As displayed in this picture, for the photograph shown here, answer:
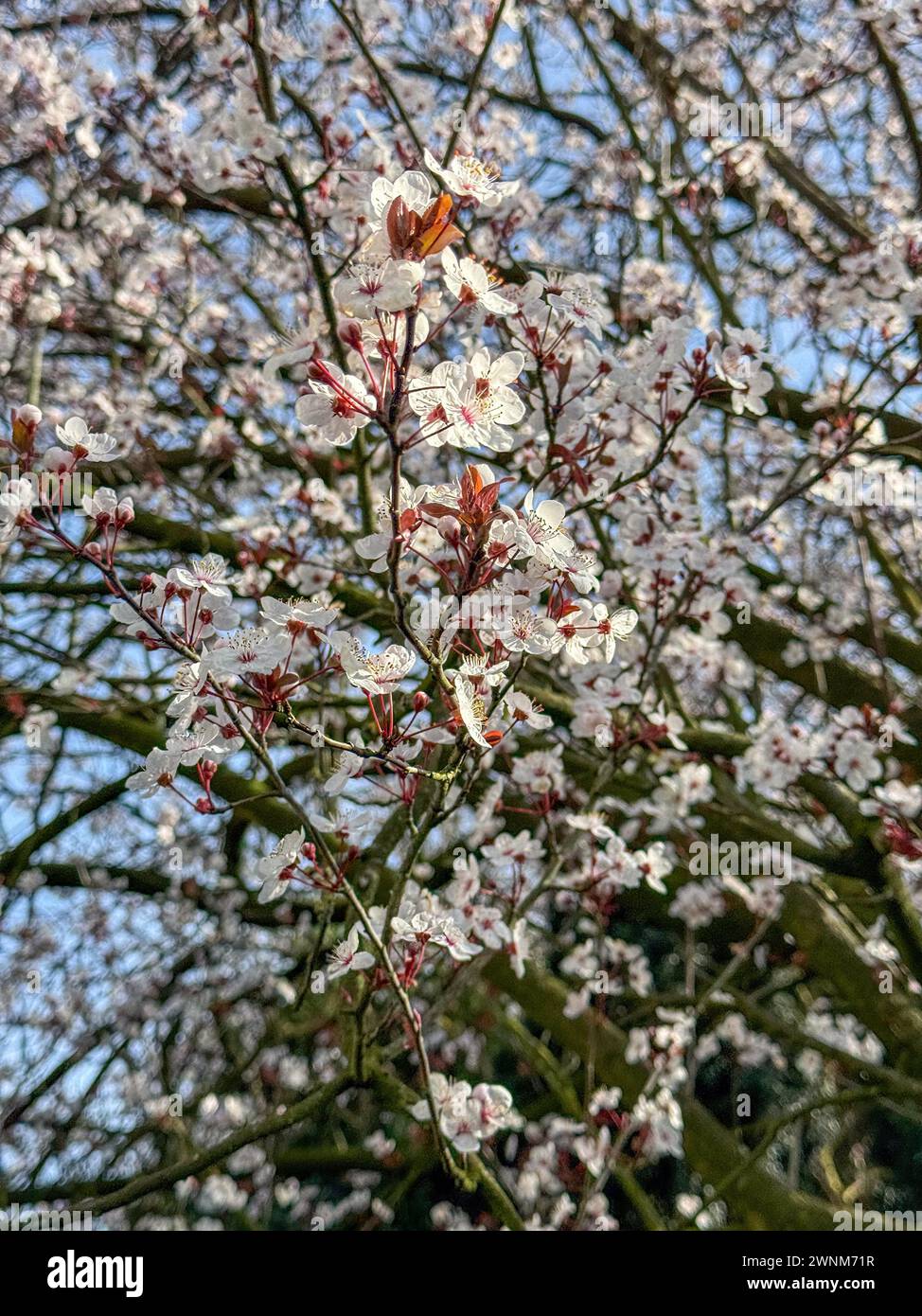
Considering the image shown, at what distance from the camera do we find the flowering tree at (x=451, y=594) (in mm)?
1215

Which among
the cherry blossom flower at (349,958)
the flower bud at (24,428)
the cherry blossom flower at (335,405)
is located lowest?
the cherry blossom flower at (349,958)

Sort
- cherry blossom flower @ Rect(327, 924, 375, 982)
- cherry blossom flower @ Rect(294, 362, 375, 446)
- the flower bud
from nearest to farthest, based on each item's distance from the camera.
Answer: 1. cherry blossom flower @ Rect(294, 362, 375, 446)
2. the flower bud
3. cherry blossom flower @ Rect(327, 924, 375, 982)

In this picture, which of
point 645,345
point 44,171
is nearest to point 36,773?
point 44,171

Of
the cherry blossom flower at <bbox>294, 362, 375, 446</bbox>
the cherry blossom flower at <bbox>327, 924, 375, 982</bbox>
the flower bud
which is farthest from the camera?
the cherry blossom flower at <bbox>327, 924, 375, 982</bbox>

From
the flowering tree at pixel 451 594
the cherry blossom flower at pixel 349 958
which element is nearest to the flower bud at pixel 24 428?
the flowering tree at pixel 451 594

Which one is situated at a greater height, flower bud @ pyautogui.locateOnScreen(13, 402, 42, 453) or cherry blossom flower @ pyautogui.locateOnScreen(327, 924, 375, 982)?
flower bud @ pyautogui.locateOnScreen(13, 402, 42, 453)

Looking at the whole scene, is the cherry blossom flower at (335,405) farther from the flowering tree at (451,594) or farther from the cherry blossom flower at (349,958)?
the cherry blossom flower at (349,958)

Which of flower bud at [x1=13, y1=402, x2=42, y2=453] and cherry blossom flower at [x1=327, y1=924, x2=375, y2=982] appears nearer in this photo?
flower bud at [x1=13, y1=402, x2=42, y2=453]

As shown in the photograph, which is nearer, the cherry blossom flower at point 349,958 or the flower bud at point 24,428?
the flower bud at point 24,428

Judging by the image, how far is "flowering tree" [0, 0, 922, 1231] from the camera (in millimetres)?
1215

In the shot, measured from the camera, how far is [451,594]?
127cm

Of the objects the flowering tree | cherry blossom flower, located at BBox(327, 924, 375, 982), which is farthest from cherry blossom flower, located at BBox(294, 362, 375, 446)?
cherry blossom flower, located at BBox(327, 924, 375, 982)

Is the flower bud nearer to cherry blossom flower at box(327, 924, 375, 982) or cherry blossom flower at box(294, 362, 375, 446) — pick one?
cherry blossom flower at box(294, 362, 375, 446)

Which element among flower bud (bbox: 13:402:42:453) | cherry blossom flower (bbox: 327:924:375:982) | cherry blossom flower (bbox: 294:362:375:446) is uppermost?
flower bud (bbox: 13:402:42:453)
